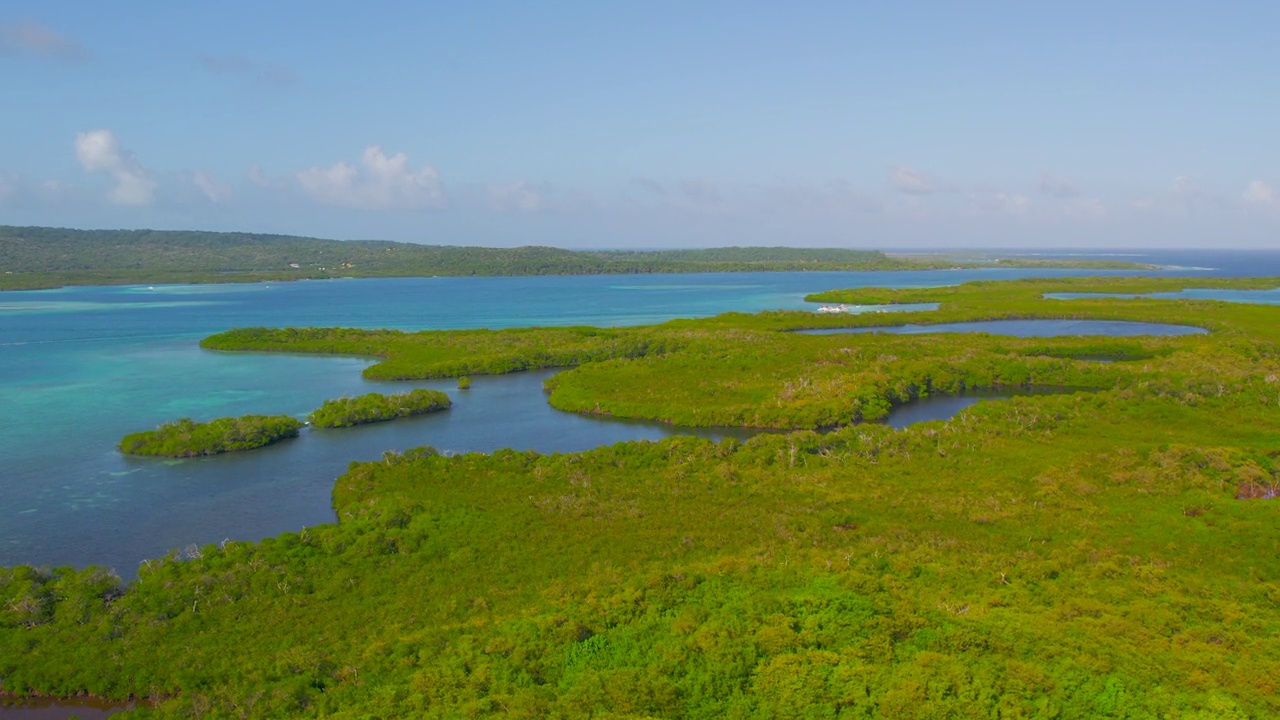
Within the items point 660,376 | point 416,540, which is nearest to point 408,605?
point 416,540

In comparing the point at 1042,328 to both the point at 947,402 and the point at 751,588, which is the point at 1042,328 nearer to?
the point at 947,402

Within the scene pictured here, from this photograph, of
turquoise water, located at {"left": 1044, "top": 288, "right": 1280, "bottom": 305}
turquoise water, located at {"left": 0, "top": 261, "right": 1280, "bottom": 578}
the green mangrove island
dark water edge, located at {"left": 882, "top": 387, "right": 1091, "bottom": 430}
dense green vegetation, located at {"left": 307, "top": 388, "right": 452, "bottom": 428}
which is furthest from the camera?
turquoise water, located at {"left": 1044, "top": 288, "right": 1280, "bottom": 305}

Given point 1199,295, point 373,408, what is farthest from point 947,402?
point 1199,295

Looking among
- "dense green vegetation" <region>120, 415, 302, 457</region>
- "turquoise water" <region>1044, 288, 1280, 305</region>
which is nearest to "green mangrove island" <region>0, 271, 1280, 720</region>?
"dense green vegetation" <region>120, 415, 302, 457</region>

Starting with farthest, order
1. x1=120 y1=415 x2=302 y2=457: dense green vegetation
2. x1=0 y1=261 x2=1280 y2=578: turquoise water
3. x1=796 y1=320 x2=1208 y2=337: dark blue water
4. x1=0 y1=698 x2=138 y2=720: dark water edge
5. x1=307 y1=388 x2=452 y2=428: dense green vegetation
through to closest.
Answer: x1=796 y1=320 x2=1208 y2=337: dark blue water, x1=307 y1=388 x2=452 y2=428: dense green vegetation, x1=120 y1=415 x2=302 y2=457: dense green vegetation, x1=0 y1=261 x2=1280 y2=578: turquoise water, x1=0 y1=698 x2=138 y2=720: dark water edge

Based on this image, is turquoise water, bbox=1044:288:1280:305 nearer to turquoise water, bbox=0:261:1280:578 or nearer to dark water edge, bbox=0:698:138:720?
turquoise water, bbox=0:261:1280:578

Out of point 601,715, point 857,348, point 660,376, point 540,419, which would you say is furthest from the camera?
point 857,348

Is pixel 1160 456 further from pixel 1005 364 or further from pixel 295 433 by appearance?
pixel 295 433
